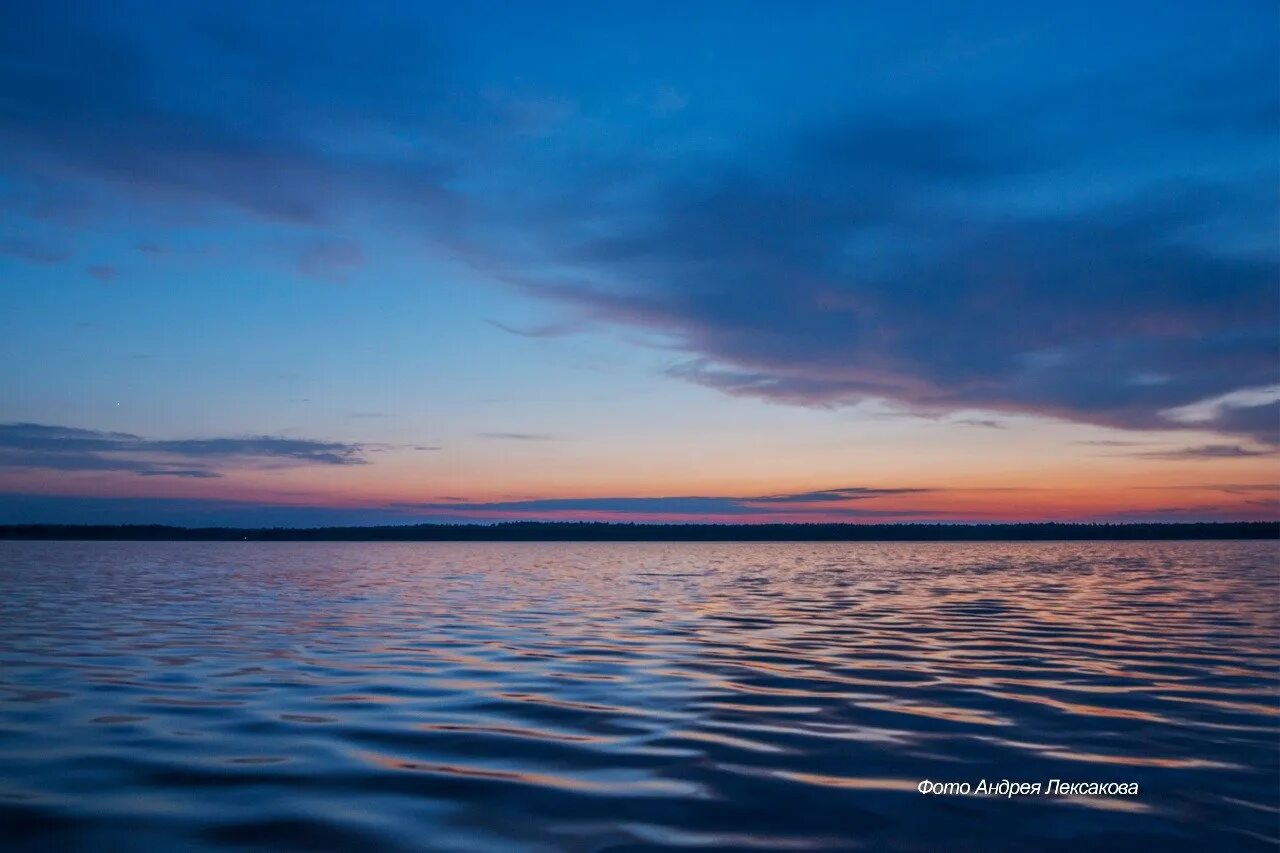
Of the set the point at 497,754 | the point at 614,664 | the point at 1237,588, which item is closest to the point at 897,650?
the point at 614,664

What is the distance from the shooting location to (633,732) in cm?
1052

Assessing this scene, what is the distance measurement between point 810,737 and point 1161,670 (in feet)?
26.8

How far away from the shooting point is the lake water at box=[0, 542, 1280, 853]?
7.24 m

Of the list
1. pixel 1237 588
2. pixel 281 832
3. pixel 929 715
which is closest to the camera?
pixel 281 832

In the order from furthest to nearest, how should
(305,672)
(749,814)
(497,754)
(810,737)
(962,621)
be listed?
(962,621)
(305,672)
(810,737)
(497,754)
(749,814)

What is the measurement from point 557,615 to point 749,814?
1792cm

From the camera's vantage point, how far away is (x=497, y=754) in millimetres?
9492

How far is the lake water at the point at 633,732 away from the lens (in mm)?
7238

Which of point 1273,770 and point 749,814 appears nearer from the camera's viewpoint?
point 749,814

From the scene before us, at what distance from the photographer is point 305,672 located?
48.4 feet

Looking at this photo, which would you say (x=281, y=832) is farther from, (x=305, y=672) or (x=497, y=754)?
(x=305, y=672)

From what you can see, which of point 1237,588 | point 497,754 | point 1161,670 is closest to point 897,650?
point 1161,670

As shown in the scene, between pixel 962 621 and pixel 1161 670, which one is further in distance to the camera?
pixel 962 621

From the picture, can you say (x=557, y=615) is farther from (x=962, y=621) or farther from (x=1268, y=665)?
(x=1268, y=665)
